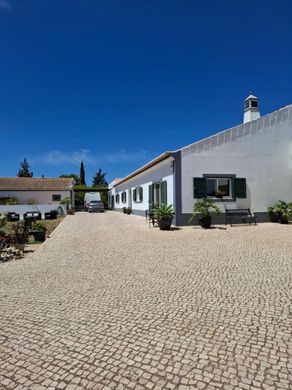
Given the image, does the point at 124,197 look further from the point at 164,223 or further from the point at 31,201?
the point at 164,223

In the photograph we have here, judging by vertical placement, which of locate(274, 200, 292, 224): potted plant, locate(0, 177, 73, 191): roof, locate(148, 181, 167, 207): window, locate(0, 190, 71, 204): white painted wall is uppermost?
locate(0, 177, 73, 191): roof

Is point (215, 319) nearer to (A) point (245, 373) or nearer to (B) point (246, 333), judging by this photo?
(B) point (246, 333)

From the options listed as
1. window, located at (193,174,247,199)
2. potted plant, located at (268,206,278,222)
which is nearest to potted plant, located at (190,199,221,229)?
window, located at (193,174,247,199)

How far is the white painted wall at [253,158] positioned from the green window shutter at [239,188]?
282mm

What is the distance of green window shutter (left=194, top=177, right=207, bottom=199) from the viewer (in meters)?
14.0

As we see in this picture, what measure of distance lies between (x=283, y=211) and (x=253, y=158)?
316 centimetres

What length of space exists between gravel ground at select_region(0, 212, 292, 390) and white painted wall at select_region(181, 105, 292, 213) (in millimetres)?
7665

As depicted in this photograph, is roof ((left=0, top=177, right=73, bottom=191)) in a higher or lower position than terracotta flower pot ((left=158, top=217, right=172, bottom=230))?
higher

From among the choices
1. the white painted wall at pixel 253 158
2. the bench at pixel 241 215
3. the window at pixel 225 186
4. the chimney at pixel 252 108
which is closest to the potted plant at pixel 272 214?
the white painted wall at pixel 253 158

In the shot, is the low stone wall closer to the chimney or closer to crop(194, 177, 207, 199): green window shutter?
crop(194, 177, 207, 199): green window shutter

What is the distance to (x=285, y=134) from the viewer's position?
1571cm

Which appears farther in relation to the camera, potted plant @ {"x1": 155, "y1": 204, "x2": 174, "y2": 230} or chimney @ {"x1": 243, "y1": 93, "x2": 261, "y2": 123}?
chimney @ {"x1": 243, "y1": 93, "x2": 261, "y2": 123}

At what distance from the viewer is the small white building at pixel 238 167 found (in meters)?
14.0

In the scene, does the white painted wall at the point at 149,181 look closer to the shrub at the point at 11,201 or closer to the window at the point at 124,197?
the window at the point at 124,197
